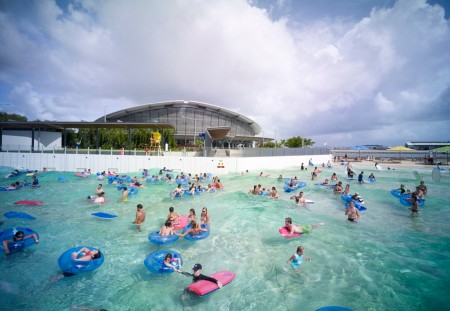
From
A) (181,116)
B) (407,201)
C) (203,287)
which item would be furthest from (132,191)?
(181,116)

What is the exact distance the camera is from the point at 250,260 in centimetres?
820

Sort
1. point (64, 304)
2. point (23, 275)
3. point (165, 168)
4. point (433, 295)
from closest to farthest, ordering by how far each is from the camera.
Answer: point (64, 304) < point (433, 295) < point (23, 275) < point (165, 168)

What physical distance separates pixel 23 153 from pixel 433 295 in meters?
33.5

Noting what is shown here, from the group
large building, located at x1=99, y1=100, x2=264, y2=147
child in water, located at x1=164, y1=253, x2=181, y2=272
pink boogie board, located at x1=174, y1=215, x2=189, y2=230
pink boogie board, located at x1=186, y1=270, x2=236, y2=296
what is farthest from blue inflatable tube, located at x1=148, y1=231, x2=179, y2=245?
large building, located at x1=99, y1=100, x2=264, y2=147

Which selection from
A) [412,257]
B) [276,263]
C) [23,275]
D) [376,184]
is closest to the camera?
[23,275]

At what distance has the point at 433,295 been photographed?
6.41m

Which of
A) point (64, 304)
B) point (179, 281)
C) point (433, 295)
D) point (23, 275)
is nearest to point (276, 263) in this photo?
point (179, 281)

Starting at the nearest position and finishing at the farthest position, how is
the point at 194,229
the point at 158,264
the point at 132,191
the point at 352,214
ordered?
1. the point at 158,264
2. the point at 194,229
3. the point at 352,214
4. the point at 132,191

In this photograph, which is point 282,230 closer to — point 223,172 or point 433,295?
point 433,295

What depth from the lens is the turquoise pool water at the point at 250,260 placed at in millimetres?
6094

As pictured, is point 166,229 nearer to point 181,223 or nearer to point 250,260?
point 181,223

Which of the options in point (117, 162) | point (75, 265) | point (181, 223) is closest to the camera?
point (75, 265)

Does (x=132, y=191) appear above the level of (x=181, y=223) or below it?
above

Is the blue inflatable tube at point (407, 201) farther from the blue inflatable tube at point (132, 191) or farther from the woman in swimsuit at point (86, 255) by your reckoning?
the blue inflatable tube at point (132, 191)
